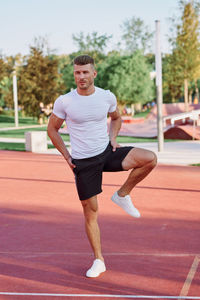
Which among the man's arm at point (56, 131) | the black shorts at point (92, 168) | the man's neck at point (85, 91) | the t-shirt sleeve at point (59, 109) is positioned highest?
the man's neck at point (85, 91)

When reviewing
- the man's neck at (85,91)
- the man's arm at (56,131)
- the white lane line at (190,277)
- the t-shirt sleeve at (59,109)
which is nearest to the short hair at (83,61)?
the man's neck at (85,91)

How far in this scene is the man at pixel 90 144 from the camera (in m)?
4.71

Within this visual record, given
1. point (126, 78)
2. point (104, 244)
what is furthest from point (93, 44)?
point (104, 244)

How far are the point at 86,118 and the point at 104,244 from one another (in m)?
2.19

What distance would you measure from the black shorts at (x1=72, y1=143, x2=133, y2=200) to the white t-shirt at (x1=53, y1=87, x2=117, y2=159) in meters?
0.06

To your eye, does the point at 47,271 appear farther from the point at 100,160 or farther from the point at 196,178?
the point at 196,178

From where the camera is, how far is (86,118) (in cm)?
474

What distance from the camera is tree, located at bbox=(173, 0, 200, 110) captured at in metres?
37.2

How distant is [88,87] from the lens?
473 centimetres

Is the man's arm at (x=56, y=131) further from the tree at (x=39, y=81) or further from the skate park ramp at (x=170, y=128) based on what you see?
the tree at (x=39, y=81)

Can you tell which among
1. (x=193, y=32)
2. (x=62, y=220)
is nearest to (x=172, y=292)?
(x=62, y=220)

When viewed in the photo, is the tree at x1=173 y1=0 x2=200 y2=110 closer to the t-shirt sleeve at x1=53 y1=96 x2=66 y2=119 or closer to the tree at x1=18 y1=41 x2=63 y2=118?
the tree at x1=18 y1=41 x2=63 y2=118

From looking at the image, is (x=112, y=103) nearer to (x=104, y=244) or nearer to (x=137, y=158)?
(x=137, y=158)

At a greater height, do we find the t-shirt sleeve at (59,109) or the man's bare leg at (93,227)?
the t-shirt sleeve at (59,109)
